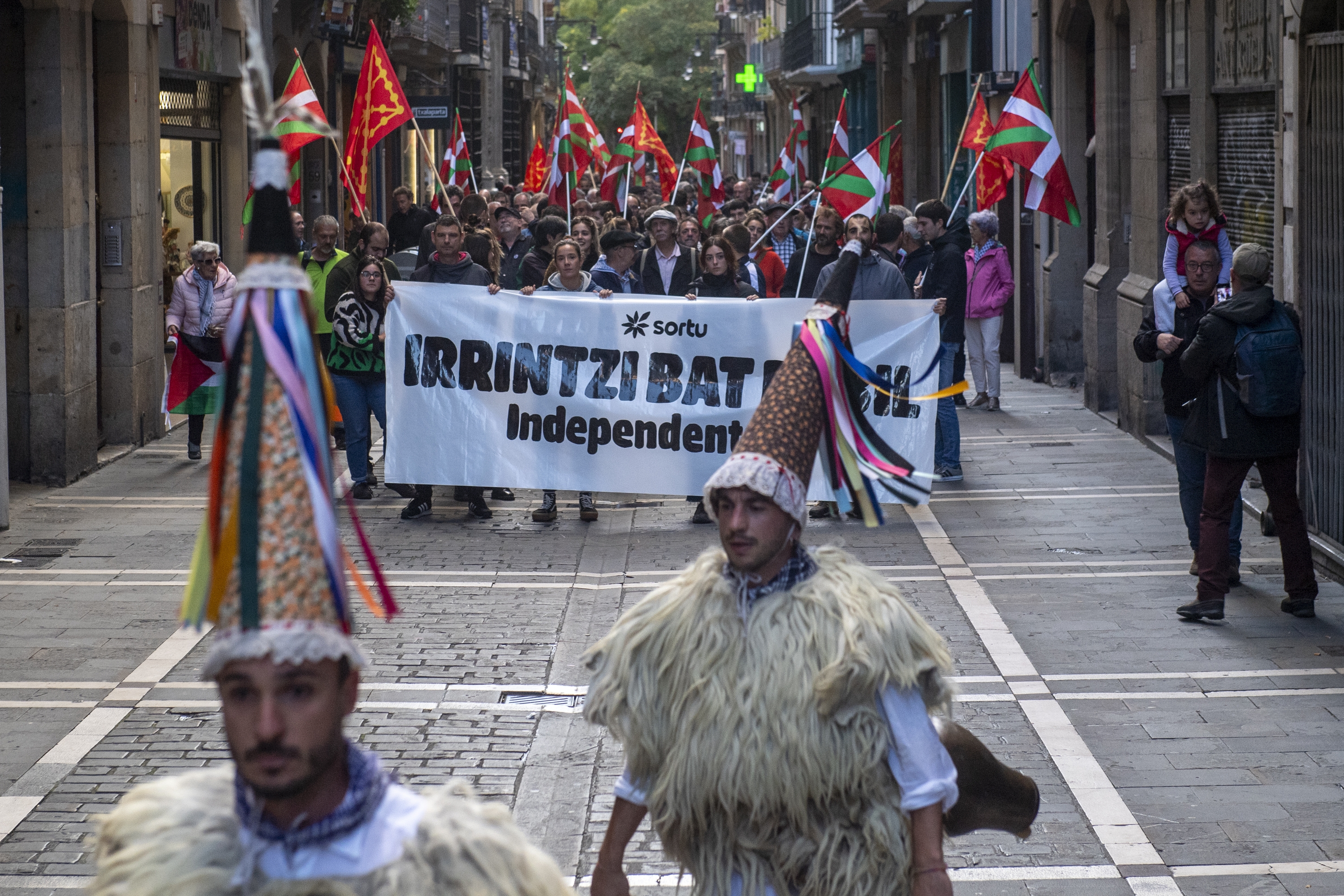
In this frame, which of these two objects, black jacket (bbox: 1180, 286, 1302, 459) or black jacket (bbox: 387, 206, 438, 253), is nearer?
black jacket (bbox: 1180, 286, 1302, 459)

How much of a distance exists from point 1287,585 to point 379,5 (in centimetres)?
2290

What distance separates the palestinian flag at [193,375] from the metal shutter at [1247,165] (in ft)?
26.8

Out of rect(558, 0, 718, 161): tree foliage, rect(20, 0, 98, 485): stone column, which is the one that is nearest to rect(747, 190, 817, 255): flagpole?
rect(20, 0, 98, 485): stone column

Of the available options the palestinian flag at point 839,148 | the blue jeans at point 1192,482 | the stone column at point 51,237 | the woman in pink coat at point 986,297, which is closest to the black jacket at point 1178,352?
the blue jeans at point 1192,482

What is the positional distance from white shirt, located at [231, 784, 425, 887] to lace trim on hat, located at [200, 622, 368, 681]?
0.27 m

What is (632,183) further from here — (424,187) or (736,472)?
(736,472)

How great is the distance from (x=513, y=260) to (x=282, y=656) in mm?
12674

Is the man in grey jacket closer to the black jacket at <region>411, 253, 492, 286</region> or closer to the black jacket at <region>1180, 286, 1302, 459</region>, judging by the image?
the black jacket at <region>411, 253, 492, 286</region>

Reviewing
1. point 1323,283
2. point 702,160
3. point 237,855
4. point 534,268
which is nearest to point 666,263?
point 534,268

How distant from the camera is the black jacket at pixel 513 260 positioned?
13.3m

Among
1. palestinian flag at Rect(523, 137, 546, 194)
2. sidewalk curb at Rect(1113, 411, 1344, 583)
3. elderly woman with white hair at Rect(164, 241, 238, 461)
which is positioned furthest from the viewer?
palestinian flag at Rect(523, 137, 546, 194)

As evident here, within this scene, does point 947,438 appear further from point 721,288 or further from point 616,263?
point 616,263

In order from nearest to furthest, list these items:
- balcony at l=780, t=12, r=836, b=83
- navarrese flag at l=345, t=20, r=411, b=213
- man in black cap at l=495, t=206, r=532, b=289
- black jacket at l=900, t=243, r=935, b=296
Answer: black jacket at l=900, t=243, r=935, b=296 < navarrese flag at l=345, t=20, r=411, b=213 < man in black cap at l=495, t=206, r=532, b=289 < balcony at l=780, t=12, r=836, b=83

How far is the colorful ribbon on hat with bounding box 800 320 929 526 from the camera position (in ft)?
12.4
